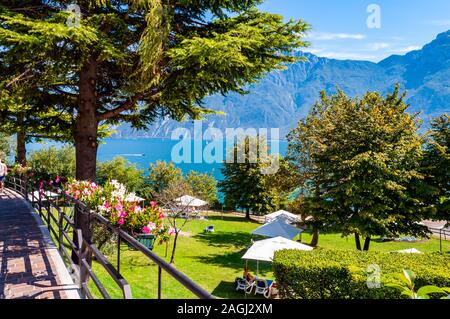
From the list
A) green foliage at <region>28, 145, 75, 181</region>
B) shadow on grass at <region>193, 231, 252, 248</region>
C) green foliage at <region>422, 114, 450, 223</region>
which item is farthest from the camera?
green foliage at <region>28, 145, 75, 181</region>

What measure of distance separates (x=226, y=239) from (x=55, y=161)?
22858 mm

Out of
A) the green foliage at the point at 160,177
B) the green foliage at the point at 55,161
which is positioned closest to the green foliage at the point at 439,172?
the green foliage at the point at 55,161

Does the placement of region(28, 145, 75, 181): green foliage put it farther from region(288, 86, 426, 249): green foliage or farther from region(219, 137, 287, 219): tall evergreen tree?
region(288, 86, 426, 249): green foliage

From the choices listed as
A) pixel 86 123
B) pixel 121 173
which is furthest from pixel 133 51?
pixel 121 173

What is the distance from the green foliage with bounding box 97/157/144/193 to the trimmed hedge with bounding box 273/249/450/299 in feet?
111

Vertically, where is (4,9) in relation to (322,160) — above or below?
above

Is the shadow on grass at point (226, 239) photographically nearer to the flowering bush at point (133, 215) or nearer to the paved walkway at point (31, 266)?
the paved walkway at point (31, 266)

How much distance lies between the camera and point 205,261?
60.5 ft

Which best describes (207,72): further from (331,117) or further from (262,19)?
(331,117)

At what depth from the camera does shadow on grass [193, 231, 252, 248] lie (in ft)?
78.2

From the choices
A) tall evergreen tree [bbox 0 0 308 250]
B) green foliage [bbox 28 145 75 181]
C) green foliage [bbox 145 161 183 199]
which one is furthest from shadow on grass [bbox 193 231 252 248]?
green foliage [bbox 145 161 183 199]

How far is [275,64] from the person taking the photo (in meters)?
9.27

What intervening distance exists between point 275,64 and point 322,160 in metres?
9.90

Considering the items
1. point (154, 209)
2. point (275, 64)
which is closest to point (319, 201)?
point (275, 64)
